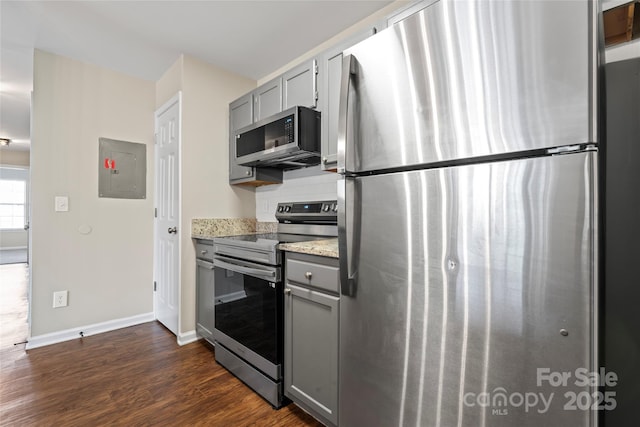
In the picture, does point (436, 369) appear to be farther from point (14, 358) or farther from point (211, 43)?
point (14, 358)

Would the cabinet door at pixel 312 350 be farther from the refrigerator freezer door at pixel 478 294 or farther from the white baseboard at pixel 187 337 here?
the white baseboard at pixel 187 337

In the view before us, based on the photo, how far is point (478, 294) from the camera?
2.89ft

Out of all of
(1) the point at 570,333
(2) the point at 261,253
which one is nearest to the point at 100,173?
(2) the point at 261,253

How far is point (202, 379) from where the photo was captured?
78.0 inches

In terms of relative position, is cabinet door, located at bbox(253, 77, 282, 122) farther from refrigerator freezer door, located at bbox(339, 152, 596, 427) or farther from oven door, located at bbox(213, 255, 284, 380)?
refrigerator freezer door, located at bbox(339, 152, 596, 427)

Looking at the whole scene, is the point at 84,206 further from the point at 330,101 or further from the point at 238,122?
the point at 330,101

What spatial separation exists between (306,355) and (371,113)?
A: 47.4 inches

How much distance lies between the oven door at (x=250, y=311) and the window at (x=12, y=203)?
360 inches

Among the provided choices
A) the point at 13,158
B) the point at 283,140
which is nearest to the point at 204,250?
the point at 283,140

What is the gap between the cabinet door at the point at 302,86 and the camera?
2068 millimetres

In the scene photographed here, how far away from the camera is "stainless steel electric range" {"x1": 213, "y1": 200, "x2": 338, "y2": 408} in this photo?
1.68 metres

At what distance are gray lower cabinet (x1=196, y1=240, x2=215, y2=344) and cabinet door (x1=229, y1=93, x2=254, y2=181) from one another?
69 centimetres

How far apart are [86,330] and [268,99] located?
2620mm

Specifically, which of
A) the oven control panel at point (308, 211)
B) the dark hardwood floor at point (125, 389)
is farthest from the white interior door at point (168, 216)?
the oven control panel at point (308, 211)
